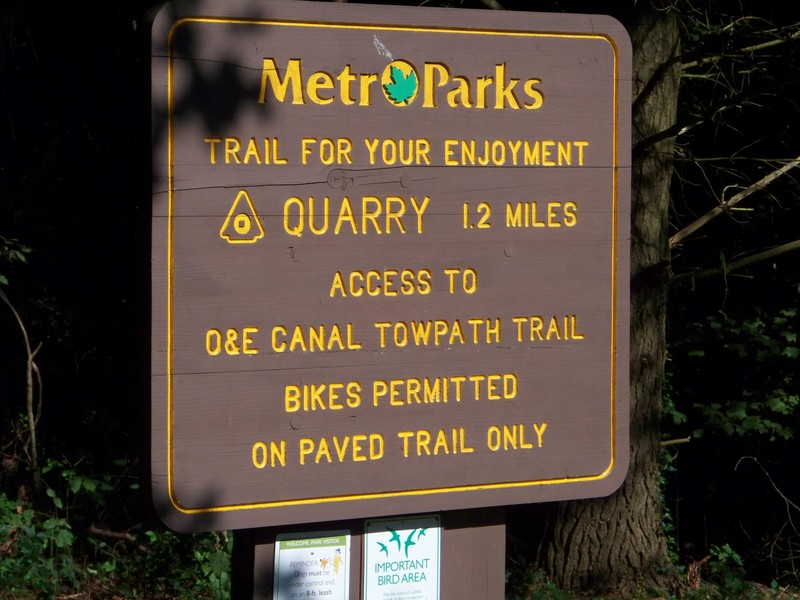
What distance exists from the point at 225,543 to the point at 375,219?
162 inches

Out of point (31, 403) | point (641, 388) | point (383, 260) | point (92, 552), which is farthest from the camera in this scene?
point (92, 552)

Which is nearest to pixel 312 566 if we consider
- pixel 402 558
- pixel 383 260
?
pixel 402 558

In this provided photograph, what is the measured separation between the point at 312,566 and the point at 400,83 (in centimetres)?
116

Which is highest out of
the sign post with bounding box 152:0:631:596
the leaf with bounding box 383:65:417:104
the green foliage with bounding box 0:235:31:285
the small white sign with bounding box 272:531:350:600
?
the green foliage with bounding box 0:235:31:285

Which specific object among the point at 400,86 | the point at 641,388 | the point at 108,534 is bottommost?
the point at 108,534

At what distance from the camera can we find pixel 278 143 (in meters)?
2.22

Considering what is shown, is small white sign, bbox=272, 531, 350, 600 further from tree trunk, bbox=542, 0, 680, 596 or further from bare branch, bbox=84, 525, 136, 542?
bare branch, bbox=84, 525, 136, 542

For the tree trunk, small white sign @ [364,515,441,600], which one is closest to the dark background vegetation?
the tree trunk

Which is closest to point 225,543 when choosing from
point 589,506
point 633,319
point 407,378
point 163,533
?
point 163,533

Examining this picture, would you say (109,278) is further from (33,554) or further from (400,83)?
(400,83)

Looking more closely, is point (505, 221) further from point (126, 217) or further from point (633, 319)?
point (126, 217)

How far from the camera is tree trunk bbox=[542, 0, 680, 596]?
537 cm

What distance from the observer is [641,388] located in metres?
5.47

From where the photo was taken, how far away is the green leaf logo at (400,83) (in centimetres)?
230
